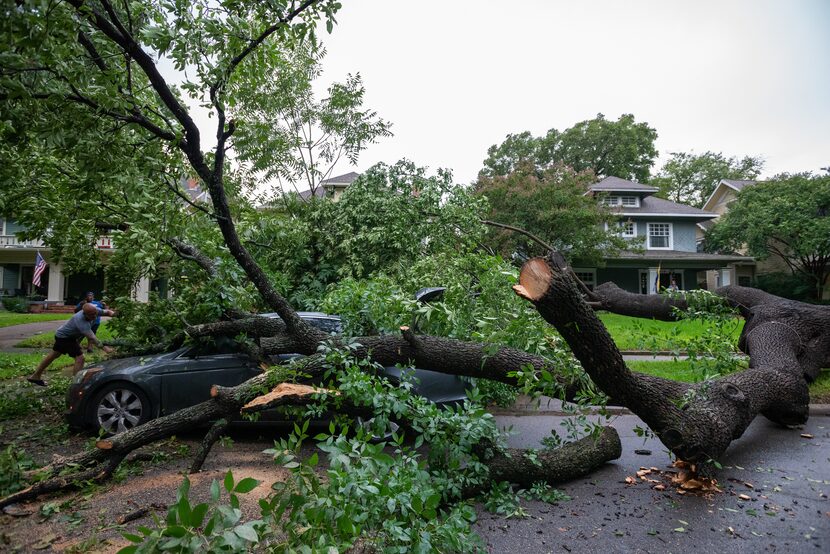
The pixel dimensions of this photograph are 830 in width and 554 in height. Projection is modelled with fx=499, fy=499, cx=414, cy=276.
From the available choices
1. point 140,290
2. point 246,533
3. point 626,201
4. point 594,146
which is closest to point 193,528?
point 246,533

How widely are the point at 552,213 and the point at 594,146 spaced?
20.4 metres

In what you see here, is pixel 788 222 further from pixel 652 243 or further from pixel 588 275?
pixel 588 275

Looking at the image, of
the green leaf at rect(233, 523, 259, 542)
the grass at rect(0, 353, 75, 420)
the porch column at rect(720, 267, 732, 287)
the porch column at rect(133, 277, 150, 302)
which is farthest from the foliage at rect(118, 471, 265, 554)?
the porch column at rect(720, 267, 732, 287)

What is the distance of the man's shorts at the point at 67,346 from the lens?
A: 834 centimetres

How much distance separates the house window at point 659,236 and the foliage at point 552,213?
7757 mm

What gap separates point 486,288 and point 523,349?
2.89ft

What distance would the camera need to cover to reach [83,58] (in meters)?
4.50

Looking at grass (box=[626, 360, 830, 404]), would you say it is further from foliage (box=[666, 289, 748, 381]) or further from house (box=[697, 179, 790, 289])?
house (box=[697, 179, 790, 289])

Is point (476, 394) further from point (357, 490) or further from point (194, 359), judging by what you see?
point (194, 359)

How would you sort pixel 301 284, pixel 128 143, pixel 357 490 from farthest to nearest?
pixel 301 284
pixel 128 143
pixel 357 490

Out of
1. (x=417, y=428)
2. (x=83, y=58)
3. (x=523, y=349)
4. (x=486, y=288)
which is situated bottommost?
(x=417, y=428)

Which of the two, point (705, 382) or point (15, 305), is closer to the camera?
point (705, 382)

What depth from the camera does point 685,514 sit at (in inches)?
151

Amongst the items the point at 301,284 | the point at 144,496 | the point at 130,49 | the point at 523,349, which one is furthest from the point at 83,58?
the point at 301,284
